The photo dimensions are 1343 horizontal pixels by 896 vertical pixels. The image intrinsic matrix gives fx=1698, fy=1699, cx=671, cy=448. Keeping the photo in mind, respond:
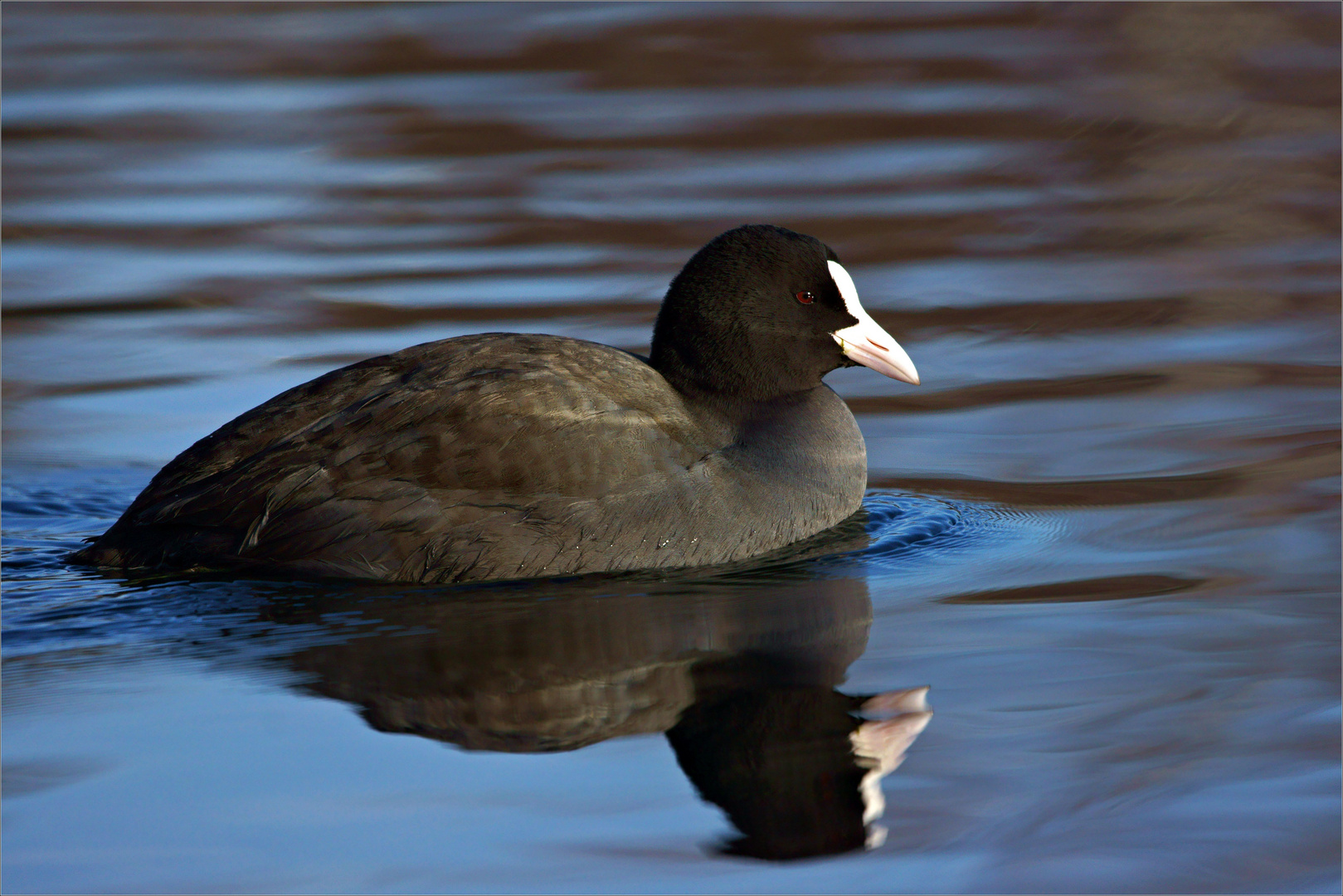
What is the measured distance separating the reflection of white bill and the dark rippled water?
0.01m

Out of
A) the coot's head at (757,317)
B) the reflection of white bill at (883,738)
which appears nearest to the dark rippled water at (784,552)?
the reflection of white bill at (883,738)

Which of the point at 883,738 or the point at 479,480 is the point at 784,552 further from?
the point at 883,738

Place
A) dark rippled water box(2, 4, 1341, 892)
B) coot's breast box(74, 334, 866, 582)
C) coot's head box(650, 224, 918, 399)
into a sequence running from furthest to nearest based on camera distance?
coot's head box(650, 224, 918, 399) < coot's breast box(74, 334, 866, 582) < dark rippled water box(2, 4, 1341, 892)

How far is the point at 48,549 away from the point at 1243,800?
3.94m

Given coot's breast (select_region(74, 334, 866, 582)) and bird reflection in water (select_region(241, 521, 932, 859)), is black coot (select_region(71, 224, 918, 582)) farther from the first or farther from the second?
bird reflection in water (select_region(241, 521, 932, 859))

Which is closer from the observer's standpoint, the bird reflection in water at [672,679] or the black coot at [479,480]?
the bird reflection in water at [672,679]

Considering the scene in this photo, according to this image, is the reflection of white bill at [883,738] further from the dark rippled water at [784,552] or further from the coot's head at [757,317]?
the coot's head at [757,317]

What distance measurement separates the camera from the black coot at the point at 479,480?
524 centimetres

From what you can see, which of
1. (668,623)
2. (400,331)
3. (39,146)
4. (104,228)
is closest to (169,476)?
(668,623)

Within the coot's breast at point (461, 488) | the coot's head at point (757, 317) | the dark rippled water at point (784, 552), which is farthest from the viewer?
the coot's head at point (757, 317)

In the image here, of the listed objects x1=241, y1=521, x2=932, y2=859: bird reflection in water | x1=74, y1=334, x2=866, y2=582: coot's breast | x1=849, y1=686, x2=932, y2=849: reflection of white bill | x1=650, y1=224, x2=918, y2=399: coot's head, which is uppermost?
x1=650, y1=224, x2=918, y2=399: coot's head

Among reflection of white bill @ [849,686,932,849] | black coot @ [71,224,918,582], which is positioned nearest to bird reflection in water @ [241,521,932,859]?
reflection of white bill @ [849,686,932,849]

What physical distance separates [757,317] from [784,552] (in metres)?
0.84

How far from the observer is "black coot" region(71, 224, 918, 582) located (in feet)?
17.2
